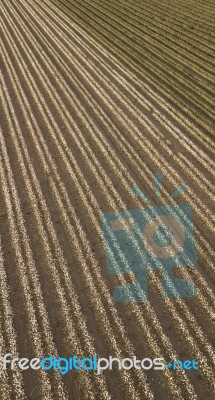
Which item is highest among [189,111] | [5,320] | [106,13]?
[106,13]

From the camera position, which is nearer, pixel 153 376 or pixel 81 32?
pixel 153 376

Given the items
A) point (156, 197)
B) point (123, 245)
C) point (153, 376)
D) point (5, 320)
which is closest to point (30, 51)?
point (156, 197)

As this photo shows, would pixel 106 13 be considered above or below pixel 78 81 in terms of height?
above

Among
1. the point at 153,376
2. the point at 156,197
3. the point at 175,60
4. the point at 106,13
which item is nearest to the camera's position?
the point at 153,376

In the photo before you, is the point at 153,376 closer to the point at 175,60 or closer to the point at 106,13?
the point at 175,60

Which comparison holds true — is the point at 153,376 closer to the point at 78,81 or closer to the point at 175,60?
the point at 78,81

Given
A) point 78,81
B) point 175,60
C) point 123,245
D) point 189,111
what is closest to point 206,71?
point 175,60

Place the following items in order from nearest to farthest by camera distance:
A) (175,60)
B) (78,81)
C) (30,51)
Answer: (78,81)
(175,60)
(30,51)
